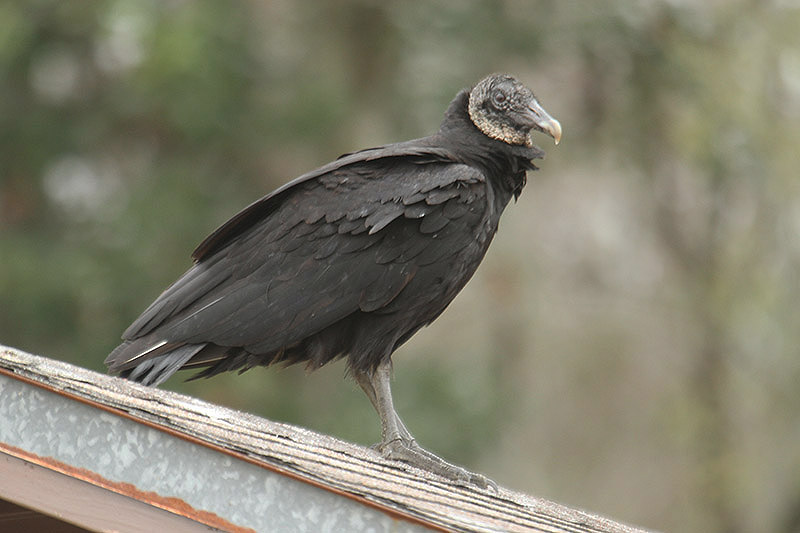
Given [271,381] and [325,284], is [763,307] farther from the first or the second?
[325,284]

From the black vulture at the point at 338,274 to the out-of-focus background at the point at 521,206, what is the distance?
5.09 meters

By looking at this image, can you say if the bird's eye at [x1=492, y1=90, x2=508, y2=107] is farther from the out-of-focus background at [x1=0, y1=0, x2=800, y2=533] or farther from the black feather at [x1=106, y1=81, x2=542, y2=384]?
the out-of-focus background at [x1=0, y1=0, x2=800, y2=533]

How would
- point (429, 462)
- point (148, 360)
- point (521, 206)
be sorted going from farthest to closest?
point (521, 206) → point (429, 462) → point (148, 360)

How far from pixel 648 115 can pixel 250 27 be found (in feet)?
10.8

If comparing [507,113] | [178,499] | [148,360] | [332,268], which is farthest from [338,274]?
[178,499]

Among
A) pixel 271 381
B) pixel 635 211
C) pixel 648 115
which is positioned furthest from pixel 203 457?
pixel 635 211

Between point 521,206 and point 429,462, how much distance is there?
25.2ft

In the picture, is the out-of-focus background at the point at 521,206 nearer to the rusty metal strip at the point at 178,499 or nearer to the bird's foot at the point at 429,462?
the bird's foot at the point at 429,462

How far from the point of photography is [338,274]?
124 inches

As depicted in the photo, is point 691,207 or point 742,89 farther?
point 691,207

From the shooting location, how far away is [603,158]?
9891mm

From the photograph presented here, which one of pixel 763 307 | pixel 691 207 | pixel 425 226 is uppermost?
pixel 691 207

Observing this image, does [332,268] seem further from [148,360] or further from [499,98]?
[499,98]

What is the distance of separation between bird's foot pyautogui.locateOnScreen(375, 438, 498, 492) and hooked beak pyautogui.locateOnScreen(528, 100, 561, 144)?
1.03 metres
